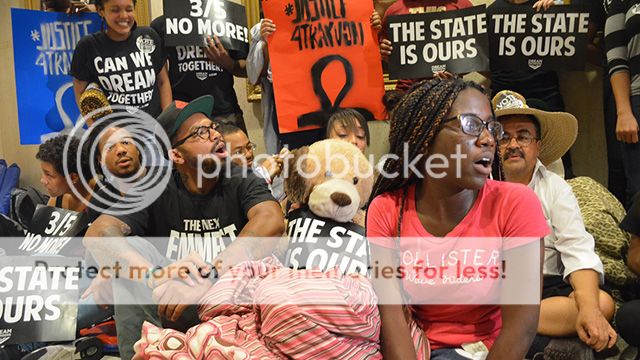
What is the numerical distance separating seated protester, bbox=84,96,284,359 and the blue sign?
1.63 meters

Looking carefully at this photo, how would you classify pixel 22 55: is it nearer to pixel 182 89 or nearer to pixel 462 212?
pixel 182 89

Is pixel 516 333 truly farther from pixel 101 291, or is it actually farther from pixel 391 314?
pixel 101 291

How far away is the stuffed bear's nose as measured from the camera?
2.19 meters

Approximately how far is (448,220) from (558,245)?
79 centimetres

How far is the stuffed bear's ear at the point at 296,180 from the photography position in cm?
240

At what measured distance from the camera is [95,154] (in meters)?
3.44

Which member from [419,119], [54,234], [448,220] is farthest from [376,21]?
[54,234]

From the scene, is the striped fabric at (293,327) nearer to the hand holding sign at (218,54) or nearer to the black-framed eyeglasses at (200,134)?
the black-framed eyeglasses at (200,134)

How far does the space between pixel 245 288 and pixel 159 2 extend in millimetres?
3124

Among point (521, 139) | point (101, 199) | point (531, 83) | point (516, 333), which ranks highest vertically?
point (531, 83)

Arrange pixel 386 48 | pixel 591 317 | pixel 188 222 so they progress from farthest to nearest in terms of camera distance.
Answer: pixel 386 48
pixel 188 222
pixel 591 317

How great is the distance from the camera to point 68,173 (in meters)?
3.56

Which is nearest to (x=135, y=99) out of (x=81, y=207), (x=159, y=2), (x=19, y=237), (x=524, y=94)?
(x=81, y=207)

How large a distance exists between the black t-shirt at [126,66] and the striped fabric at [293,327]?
1.91 m
